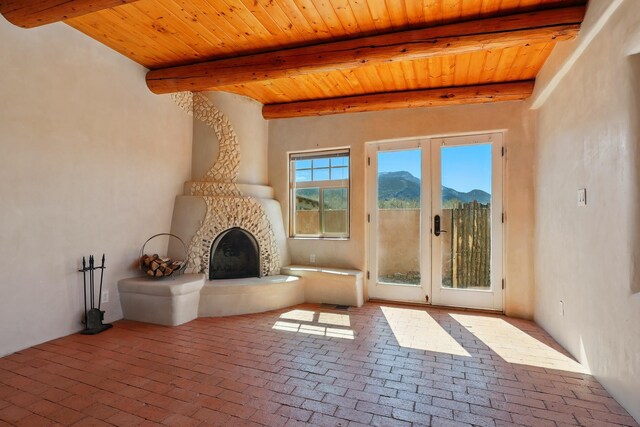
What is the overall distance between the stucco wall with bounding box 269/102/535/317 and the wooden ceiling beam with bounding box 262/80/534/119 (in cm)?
11

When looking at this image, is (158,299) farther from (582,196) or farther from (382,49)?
(582,196)

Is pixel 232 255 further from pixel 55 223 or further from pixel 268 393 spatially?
pixel 268 393

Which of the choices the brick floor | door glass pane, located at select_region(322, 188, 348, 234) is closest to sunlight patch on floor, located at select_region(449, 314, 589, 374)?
the brick floor

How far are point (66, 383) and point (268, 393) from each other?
138 cm

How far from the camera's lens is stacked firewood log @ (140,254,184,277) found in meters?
3.48

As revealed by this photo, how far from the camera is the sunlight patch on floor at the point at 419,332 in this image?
9.34 feet

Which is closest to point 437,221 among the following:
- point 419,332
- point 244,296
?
point 419,332

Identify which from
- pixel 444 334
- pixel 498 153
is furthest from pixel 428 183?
pixel 444 334

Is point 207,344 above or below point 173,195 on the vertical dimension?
below

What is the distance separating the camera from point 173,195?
4.06 metres

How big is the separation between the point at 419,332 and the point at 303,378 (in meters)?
1.46

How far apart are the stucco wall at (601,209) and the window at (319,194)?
2396 mm

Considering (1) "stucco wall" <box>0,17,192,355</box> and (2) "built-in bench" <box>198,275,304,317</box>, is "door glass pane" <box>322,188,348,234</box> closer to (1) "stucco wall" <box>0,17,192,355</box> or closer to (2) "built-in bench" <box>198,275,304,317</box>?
(2) "built-in bench" <box>198,275,304,317</box>

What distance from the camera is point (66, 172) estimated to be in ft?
9.62
